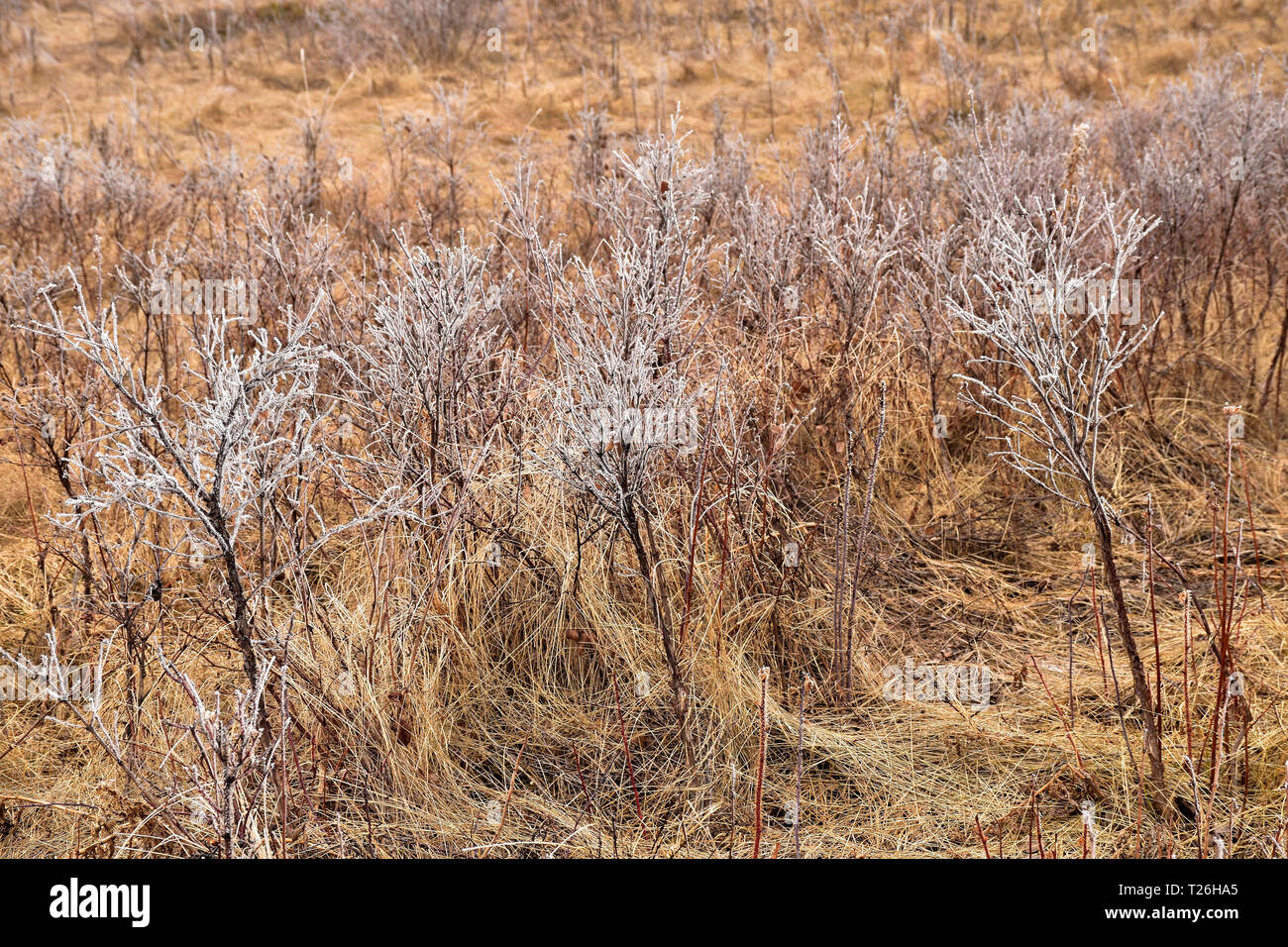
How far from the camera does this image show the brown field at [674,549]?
2.30m

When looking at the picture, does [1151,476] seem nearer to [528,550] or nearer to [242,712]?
[528,550]

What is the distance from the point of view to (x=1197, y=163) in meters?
5.07

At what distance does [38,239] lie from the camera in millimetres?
6258

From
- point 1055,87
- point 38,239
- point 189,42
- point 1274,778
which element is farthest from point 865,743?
point 189,42

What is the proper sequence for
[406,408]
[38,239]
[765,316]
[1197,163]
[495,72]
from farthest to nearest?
1. [495,72]
2. [38,239]
3. [1197,163]
4. [765,316]
5. [406,408]

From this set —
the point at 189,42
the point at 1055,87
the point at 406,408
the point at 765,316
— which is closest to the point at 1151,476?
the point at 765,316

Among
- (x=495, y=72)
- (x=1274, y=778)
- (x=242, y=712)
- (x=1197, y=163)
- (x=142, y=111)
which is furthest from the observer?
(x=495, y=72)

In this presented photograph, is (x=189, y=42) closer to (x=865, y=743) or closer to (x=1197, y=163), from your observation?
(x=1197, y=163)

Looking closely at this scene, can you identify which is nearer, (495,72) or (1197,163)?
(1197,163)

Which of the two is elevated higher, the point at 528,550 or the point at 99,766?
the point at 528,550

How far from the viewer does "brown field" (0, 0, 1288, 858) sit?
2301 millimetres

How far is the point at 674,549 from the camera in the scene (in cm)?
309

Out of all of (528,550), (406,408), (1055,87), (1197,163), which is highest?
(1055,87)
